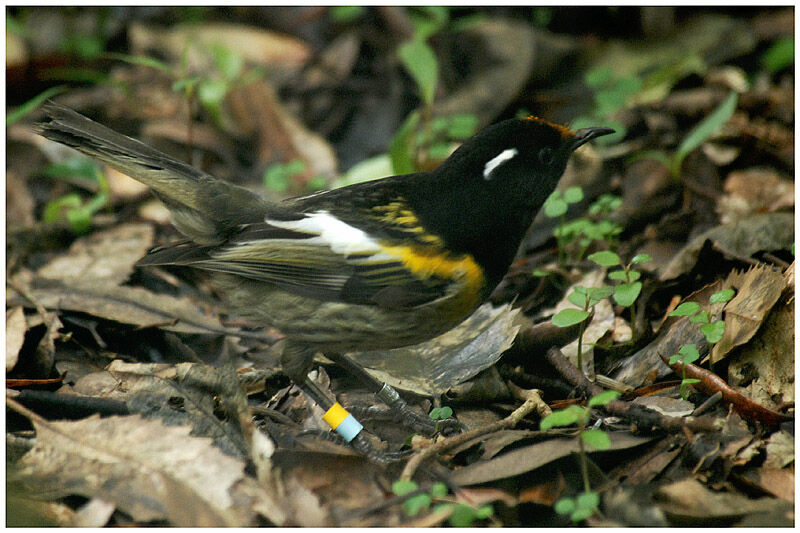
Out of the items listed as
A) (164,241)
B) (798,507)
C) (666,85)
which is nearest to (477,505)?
(798,507)

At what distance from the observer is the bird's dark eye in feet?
15.0

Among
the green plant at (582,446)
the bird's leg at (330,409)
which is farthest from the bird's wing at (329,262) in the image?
the green plant at (582,446)

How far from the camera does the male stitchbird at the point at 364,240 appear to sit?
439 centimetres

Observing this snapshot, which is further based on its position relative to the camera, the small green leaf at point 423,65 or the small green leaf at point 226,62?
A: the small green leaf at point 226,62

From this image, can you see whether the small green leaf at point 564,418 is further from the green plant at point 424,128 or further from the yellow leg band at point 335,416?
the green plant at point 424,128

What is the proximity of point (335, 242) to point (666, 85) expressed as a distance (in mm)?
4632

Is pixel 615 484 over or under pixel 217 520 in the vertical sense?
under

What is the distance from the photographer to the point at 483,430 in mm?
3910

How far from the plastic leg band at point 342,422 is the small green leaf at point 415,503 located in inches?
38.9

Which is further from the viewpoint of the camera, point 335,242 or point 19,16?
point 19,16

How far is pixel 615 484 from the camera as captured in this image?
11.4 feet

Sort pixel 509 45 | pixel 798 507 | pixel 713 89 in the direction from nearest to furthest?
pixel 798 507
pixel 713 89
pixel 509 45

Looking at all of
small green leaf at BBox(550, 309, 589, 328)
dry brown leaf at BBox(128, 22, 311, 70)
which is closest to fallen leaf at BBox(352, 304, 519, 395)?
small green leaf at BBox(550, 309, 589, 328)

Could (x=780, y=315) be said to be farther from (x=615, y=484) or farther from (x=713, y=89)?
(x=713, y=89)
